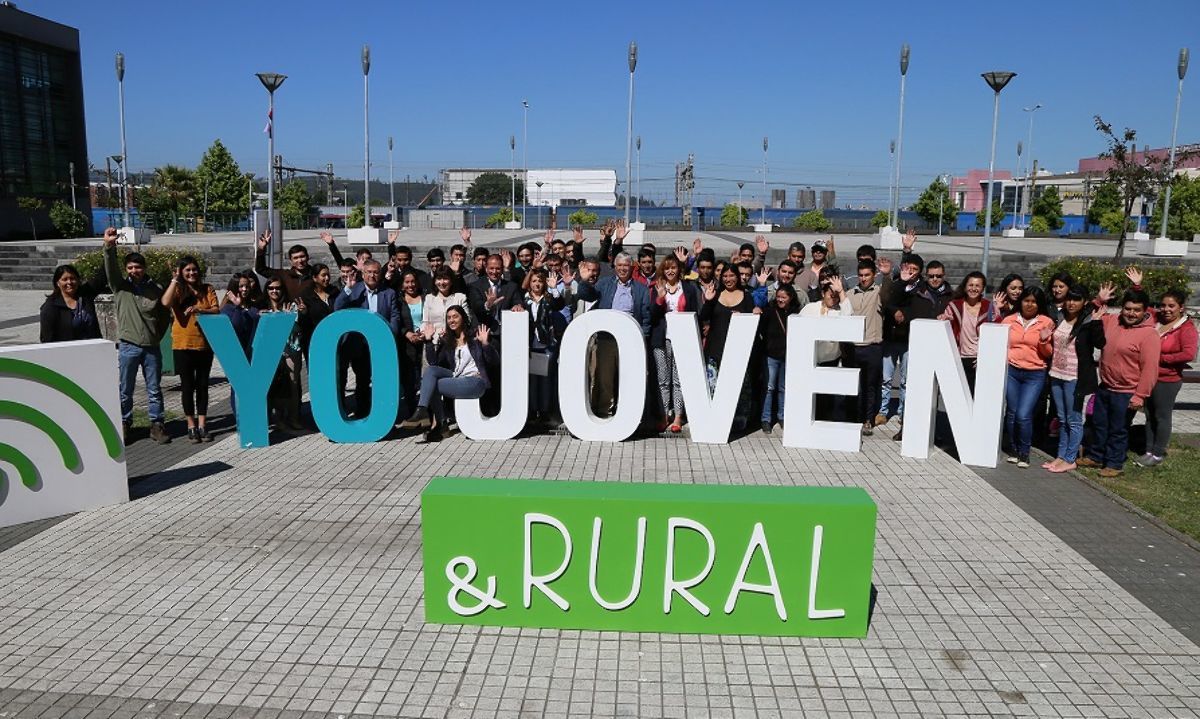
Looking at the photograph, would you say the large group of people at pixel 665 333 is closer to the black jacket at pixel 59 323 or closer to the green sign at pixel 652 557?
the black jacket at pixel 59 323

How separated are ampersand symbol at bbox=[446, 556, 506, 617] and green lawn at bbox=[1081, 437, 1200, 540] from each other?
5456 mm

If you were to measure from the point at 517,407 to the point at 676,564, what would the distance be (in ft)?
14.0

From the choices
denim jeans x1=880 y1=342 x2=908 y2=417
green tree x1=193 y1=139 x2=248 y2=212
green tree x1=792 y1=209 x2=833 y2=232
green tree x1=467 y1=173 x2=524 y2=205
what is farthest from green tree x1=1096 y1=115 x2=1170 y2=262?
green tree x1=467 y1=173 x2=524 y2=205

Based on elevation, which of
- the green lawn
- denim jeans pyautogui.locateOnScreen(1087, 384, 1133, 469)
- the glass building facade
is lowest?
the green lawn

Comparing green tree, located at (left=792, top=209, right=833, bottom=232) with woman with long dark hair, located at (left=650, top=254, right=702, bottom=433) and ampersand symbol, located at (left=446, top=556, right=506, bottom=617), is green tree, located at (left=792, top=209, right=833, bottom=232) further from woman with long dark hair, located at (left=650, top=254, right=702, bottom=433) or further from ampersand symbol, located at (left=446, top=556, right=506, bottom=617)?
ampersand symbol, located at (left=446, top=556, right=506, bottom=617)

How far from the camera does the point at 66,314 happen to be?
339 inches

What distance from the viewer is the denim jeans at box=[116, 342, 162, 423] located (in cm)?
892

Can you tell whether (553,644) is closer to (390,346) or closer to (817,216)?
(390,346)

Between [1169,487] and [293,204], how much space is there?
6566 centimetres

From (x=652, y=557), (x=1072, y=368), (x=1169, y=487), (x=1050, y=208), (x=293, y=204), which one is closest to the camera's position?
(x=652, y=557)

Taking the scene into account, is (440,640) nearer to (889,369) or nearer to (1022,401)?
(1022,401)

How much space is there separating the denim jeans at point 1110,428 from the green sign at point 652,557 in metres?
4.58

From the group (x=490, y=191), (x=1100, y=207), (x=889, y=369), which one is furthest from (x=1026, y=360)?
(x=490, y=191)

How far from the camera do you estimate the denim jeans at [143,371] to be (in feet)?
29.3
